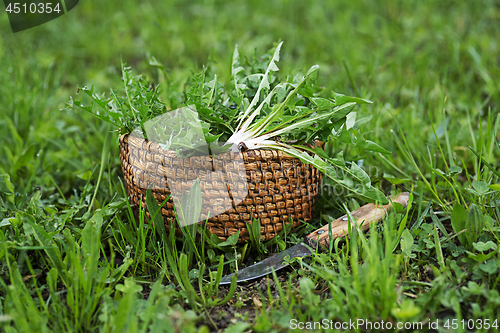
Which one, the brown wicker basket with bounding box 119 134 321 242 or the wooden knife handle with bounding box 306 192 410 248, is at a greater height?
the brown wicker basket with bounding box 119 134 321 242

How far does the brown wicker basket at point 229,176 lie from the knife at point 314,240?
13 cm

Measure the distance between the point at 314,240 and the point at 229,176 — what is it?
427mm

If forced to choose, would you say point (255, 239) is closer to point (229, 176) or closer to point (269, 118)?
point (229, 176)

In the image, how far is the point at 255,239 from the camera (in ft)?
5.13

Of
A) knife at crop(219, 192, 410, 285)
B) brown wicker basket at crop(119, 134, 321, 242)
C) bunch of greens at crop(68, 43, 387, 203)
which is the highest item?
bunch of greens at crop(68, 43, 387, 203)

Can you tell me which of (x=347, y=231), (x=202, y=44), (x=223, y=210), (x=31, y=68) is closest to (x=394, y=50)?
(x=202, y=44)

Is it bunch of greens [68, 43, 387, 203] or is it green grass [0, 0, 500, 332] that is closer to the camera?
green grass [0, 0, 500, 332]

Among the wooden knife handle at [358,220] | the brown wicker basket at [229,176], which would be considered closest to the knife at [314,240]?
the wooden knife handle at [358,220]

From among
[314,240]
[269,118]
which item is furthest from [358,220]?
[269,118]

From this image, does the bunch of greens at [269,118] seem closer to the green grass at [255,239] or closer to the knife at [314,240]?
the knife at [314,240]

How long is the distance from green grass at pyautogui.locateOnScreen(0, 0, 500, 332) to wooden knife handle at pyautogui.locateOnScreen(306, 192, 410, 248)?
5cm

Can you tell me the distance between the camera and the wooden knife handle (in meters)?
1.52

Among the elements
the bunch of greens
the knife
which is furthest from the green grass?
the bunch of greens

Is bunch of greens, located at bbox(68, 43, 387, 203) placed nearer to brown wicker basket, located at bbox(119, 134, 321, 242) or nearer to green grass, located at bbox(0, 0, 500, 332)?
brown wicker basket, located at bbox(119, 134, 321, 242)
